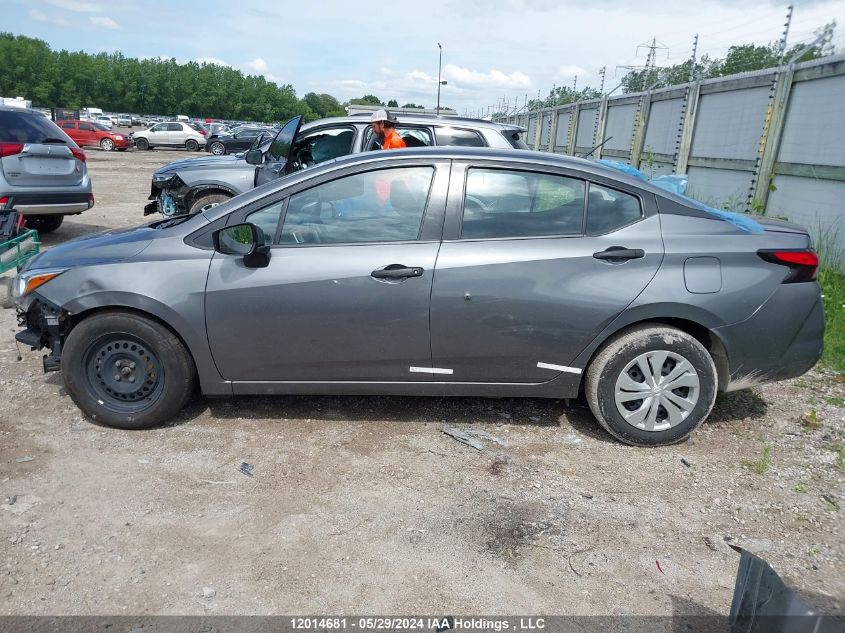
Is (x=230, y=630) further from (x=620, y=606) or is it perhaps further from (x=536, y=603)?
(x=620, y=606)

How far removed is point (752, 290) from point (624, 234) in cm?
79

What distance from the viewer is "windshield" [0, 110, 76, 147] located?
8.28m

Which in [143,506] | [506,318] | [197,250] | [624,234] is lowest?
[143,506]

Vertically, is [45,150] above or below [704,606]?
above

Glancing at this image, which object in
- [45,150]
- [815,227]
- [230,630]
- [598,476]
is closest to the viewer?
[230,630]

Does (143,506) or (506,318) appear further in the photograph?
(506,318)

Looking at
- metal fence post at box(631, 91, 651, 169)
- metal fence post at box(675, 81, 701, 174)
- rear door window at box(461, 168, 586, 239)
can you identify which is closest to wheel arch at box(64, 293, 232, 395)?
rear door window at box(461, 168, 586, 239)

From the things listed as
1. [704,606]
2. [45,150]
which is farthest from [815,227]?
[45,150]

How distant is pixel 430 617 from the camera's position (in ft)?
8.16

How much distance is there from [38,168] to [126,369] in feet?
20.0

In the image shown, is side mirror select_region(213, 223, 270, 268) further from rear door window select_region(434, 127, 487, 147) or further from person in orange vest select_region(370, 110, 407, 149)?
rear door window select_region(434, 127, 487, 147)

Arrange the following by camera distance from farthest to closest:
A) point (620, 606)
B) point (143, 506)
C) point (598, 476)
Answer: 1. point (598, 476)
2. point (143, 506)
3. point (620, 606)

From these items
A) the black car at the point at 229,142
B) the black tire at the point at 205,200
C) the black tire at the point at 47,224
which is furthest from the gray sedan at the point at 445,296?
the black car at the point at 229,142

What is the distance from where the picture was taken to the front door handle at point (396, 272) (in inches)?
142
